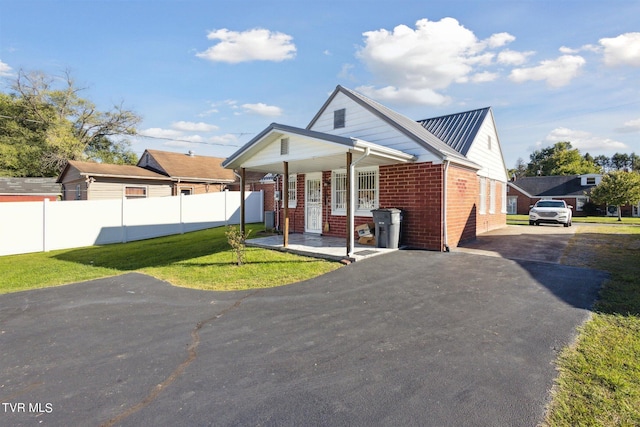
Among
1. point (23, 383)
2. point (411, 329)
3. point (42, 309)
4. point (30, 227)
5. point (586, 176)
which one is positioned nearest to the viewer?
point (23, 383)

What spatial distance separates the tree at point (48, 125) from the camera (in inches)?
1146

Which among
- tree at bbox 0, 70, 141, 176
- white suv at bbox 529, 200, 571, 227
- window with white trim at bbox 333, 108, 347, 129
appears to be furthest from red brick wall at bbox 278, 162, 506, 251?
tree at bbox 0, 70, 141, 176

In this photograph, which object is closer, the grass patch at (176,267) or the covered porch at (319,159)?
the grass patch at (176,267)

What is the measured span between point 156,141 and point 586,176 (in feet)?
154

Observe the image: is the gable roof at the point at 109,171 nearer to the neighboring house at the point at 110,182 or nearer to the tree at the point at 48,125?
the neighboring house at the point at 110,182

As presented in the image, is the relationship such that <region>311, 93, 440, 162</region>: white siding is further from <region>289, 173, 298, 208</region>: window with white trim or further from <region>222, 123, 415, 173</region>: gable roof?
<region>289, 173, 298, 208</region>: window with white trim

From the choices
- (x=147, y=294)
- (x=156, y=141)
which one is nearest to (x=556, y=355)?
(x=147, y=294)

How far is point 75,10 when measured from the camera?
10.9m

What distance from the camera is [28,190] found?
24.8 m

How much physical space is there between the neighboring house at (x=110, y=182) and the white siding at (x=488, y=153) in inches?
784

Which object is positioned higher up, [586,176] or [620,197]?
[586,176]

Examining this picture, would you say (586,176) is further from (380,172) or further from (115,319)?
(115,319)

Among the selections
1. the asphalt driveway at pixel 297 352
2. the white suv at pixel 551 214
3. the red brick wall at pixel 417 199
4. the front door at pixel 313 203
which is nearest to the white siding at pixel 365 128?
the red brick wall at pixel 417 199

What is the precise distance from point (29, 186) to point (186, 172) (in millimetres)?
13212
